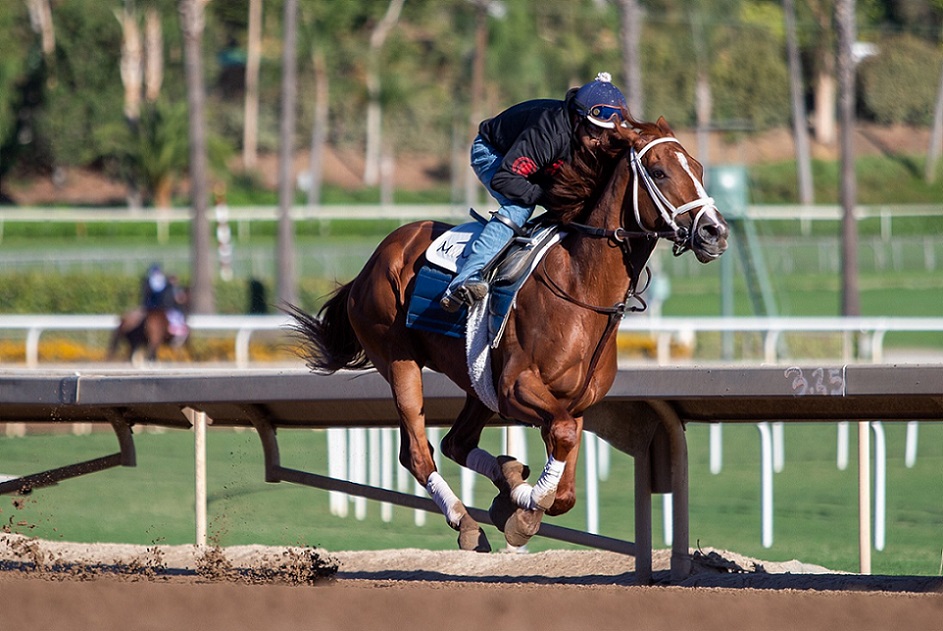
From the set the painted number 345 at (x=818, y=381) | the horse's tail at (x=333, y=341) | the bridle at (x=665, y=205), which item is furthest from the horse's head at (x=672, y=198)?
the horse's tail at (x=333, y=341)

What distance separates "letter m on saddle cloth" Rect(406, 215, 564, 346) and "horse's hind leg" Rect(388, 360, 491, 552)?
0.72 ft

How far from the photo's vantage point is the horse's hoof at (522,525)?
15.3ft

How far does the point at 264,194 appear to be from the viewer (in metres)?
39.5

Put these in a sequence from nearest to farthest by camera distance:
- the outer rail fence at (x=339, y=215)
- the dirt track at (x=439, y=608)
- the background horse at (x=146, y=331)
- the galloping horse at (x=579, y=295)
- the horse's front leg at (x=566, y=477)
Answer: the dirt track at (x=439, y=608) < the galloping horse at (x=579, y=295) < the horse's front leg at (x=566, y=477) < the background horse at (x=146, y=331) < the outer rail fence at (x=339, y=215)

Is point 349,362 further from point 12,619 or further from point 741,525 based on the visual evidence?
point 741,525

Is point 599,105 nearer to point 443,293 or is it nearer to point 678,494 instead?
point 443,293

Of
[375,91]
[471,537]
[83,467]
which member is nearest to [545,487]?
[471,537]

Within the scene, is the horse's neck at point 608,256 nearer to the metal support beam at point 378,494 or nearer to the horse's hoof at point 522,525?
the horse's hoof at point 522,525

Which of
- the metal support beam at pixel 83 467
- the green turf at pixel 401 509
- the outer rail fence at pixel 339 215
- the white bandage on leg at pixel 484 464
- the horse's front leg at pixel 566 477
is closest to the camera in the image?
the horse's front leg at pixel 566 477

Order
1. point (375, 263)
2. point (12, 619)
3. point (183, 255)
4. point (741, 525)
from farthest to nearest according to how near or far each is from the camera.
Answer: point (183, 255)
point (741, 525)
point (375, 263)
point (12, 619)

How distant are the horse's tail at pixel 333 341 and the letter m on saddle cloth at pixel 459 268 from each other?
0.59 metres

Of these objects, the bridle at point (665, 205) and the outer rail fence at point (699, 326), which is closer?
the bridle at point (665, 205)

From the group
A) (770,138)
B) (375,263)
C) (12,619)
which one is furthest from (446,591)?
(770,138)

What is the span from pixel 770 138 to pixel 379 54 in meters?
13.7
